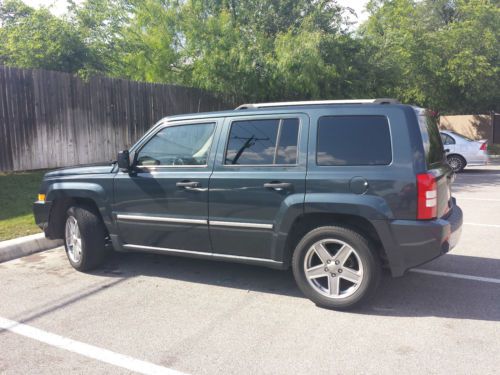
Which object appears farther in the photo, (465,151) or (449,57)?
(449,57)

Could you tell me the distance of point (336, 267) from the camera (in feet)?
14.0

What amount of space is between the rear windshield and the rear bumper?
0.55 m

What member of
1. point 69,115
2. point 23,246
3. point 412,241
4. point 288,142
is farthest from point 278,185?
point 69,115

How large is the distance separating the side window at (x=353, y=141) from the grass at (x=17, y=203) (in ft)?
15.3

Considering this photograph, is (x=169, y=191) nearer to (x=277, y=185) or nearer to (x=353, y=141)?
(x=277, y=185)

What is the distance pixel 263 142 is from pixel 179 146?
38.8 inches

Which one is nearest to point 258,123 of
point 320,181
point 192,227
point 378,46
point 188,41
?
point 320,181

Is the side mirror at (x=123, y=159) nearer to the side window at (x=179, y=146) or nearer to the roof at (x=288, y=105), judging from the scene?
the side window at (x=179, y=146)

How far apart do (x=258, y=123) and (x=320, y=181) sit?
3.01 ft

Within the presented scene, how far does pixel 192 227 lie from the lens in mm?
4828

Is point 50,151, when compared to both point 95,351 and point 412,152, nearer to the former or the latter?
point 95,351

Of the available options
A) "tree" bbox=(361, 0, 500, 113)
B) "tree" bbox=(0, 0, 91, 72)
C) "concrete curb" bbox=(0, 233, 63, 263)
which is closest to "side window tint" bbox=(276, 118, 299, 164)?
"concrete curb" bbox=(0, 233, 63, 263)

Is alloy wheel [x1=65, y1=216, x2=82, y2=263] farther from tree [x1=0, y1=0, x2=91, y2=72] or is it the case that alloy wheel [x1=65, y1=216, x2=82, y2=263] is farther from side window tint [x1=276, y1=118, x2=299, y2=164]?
tree [x1=0, y1=0, x2=91, y2=72]

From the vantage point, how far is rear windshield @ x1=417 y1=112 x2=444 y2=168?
4.19m
